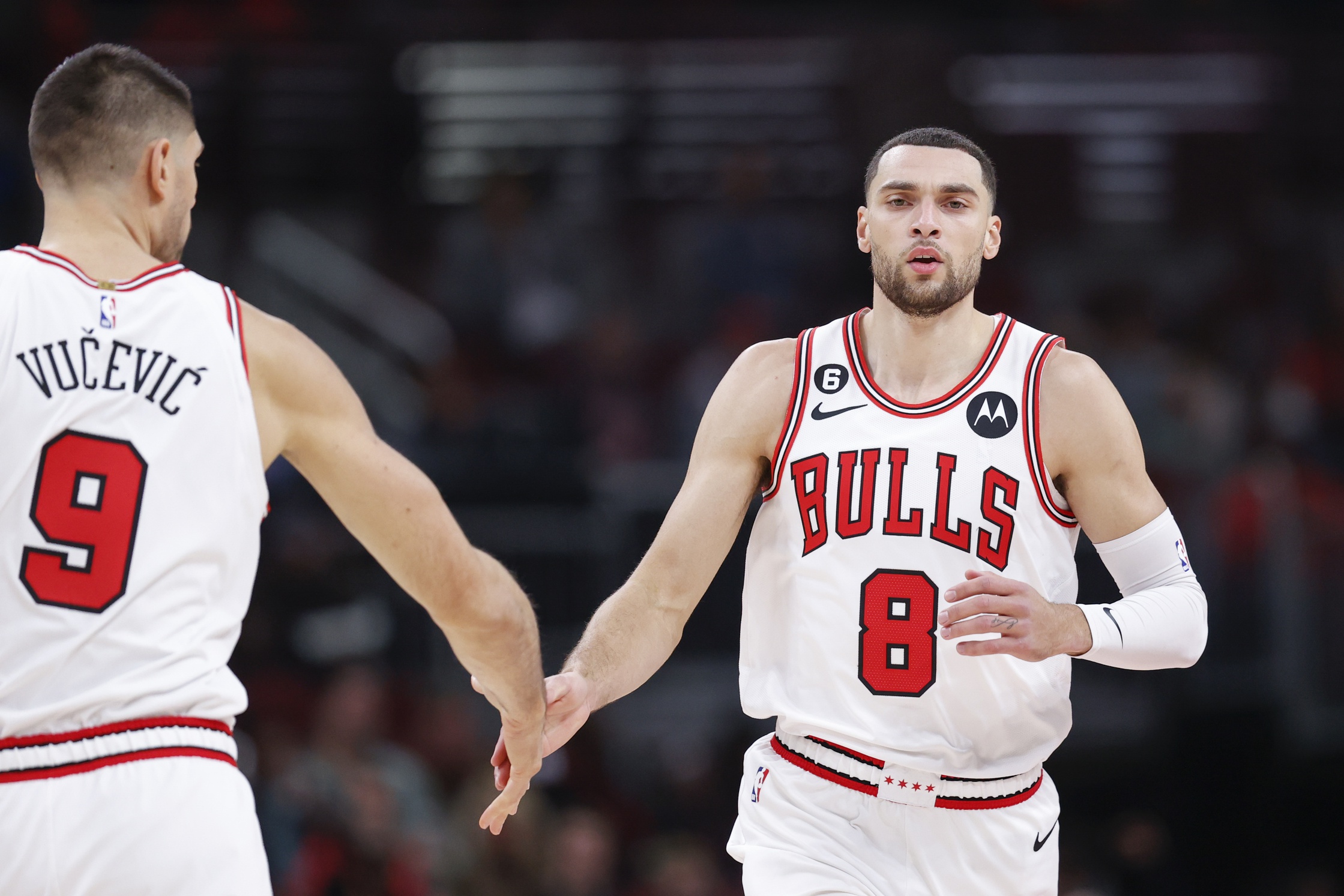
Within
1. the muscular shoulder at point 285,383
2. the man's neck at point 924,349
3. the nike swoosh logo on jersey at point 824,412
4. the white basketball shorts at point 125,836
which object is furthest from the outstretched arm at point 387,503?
the man's neck at point 924,349

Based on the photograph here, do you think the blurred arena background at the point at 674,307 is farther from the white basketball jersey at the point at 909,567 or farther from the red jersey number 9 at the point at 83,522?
the red jersey number 9 at the point at 83,522

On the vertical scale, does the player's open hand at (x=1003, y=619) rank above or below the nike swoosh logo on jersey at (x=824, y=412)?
below

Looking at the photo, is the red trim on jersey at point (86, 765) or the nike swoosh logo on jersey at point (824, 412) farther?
the nike swoosh logo on jersey at point (824, 412)

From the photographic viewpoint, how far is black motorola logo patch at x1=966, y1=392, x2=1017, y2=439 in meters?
5.38

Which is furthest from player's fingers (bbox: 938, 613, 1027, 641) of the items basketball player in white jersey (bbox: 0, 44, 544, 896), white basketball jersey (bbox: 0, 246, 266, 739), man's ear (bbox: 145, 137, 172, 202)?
man's ear (bbox: 145, 137, 172, 202)

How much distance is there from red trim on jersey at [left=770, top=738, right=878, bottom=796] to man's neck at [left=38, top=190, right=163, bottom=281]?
255cm

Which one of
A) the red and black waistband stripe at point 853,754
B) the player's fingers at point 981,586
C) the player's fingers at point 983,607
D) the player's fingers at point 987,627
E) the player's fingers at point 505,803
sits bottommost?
the player's fingers at point 505,803

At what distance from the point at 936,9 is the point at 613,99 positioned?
11.5 ft

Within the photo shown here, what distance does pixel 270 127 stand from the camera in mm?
14602

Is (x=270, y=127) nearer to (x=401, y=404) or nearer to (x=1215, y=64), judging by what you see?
(x=401, y=404)

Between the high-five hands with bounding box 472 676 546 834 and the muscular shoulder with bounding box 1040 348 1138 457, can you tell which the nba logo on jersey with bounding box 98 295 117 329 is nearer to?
the high-five hands with bounding box 472 676 546 834

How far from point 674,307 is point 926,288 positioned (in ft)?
30.5

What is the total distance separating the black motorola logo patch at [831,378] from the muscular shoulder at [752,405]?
0.31 ft

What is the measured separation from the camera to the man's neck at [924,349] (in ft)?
18.2
